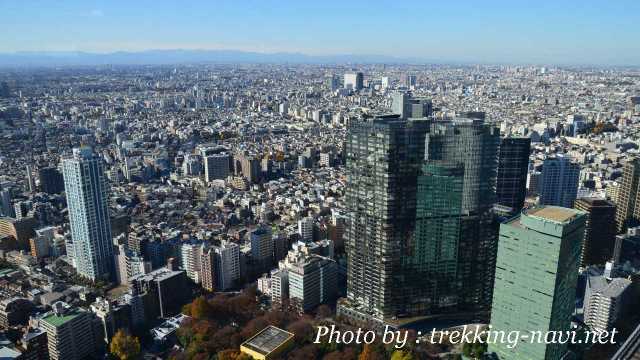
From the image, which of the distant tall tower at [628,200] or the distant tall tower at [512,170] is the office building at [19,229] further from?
the distant tall tower at [628,200]

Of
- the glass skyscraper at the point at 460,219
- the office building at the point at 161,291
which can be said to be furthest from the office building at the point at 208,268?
the glass skyscraper at the point at 460,219

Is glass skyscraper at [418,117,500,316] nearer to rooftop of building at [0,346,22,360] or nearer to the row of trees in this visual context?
the row of trees

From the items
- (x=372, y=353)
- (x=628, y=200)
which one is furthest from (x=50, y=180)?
(x=628, y=200)

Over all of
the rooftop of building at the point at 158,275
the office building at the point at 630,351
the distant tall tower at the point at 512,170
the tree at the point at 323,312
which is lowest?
the tree at the point at 323,312

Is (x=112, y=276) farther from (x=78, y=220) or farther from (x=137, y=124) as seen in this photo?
(x=137, y=124)

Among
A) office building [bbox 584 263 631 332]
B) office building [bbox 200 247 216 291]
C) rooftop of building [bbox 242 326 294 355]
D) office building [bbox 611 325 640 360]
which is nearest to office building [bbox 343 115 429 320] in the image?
rooftop of building [bbox 242 326 294 355]
